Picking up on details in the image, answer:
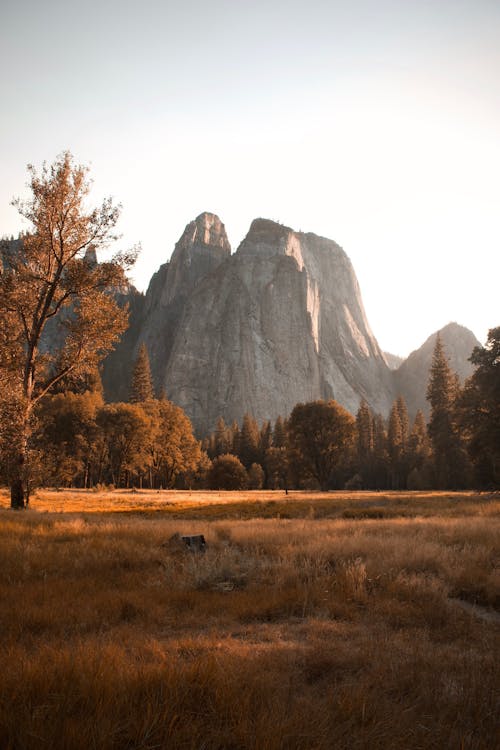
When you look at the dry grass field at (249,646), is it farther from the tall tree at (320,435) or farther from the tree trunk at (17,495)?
the tall tree at (320,435)

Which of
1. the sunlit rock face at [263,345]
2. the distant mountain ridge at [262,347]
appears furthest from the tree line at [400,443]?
the distant mountain ridge at [262,347]

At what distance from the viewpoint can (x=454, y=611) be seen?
6.32 meters

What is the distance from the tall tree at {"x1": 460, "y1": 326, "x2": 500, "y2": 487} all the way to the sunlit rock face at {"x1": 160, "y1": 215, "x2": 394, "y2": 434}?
12180cm

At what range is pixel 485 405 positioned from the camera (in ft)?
122

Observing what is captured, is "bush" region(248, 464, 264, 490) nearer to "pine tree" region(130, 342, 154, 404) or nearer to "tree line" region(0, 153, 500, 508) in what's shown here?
"tree line" region(0, 153, 500, 508)

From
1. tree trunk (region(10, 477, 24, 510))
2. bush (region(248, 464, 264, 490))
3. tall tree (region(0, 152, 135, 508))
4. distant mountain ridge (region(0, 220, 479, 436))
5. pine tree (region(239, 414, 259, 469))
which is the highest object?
distant mountain ridge (region(0, 220, 479, 436))

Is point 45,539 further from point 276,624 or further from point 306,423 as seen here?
point 306,423

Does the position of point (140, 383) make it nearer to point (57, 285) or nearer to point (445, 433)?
point (445, 433)

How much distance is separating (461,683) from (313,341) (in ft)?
583

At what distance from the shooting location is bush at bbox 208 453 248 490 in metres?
72.2

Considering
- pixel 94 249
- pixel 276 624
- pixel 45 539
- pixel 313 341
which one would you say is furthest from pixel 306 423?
pixel 313 341

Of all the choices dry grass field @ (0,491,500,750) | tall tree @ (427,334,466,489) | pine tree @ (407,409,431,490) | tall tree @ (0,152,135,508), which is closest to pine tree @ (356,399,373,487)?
pine tree @ (407,409,431,490)

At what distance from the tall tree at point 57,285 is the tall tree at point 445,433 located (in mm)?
54305

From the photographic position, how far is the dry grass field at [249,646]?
305 centimetres
